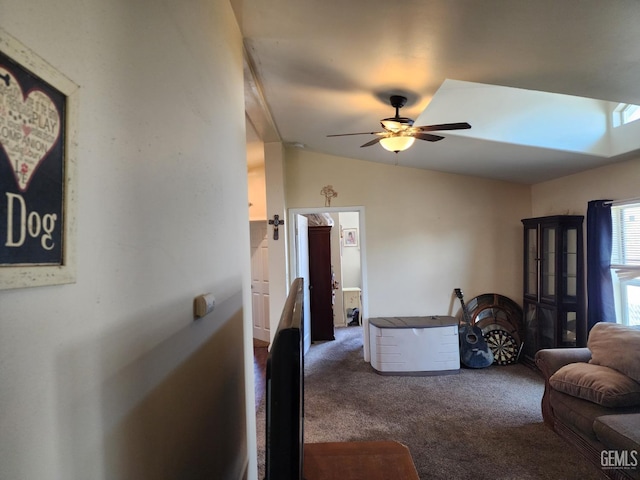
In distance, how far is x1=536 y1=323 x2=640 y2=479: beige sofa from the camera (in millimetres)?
1913

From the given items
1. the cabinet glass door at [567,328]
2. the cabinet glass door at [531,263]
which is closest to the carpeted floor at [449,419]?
the cabinet glass door at [567,328]

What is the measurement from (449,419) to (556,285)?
1.92 metres

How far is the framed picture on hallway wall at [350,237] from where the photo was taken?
7.19 m

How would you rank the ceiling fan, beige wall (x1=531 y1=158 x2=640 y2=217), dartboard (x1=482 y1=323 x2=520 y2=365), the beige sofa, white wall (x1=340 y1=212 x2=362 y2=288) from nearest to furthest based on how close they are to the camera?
1. the beige sofa
2. the ceiling fan
3. beige wall (x1=531 y1=158 x2=640 y2=217)
4. dartboard (x1=482 y1=323 x2=520 y2=365)
5. white wall (x1=340 y1=212 x2=362 y2=288)

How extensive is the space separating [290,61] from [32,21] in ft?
6.26

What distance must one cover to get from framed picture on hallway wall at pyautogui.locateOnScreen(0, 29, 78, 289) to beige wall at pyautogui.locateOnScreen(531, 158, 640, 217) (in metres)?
3.98

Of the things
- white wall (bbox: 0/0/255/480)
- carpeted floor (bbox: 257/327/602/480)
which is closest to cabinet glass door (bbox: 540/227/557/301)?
carpeted floor (bbox: 257/327/602/480)

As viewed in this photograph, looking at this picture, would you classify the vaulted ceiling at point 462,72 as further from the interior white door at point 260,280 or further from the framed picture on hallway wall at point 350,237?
the framed picture on hallway wall at point 350,237

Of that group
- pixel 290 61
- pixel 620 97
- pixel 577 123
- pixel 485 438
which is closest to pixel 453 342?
pixel 485 438

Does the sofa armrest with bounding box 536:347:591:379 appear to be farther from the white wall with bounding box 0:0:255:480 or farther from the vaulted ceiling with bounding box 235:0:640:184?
the white wall with bounding box 0:0:255:480

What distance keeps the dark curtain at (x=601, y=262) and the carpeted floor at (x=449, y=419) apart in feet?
3.29

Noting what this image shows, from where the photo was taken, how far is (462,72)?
210cm

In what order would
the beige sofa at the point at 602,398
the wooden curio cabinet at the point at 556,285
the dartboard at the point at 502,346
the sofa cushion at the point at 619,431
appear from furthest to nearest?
1. the dartboard at the point at 502,346
2. the wooden curio cabinet at the point at 556,285
3. the beige sofa at the point at 602,398
4. the sofa cushion at the point at 619,431

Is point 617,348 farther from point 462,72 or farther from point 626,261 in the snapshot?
point 462,72
